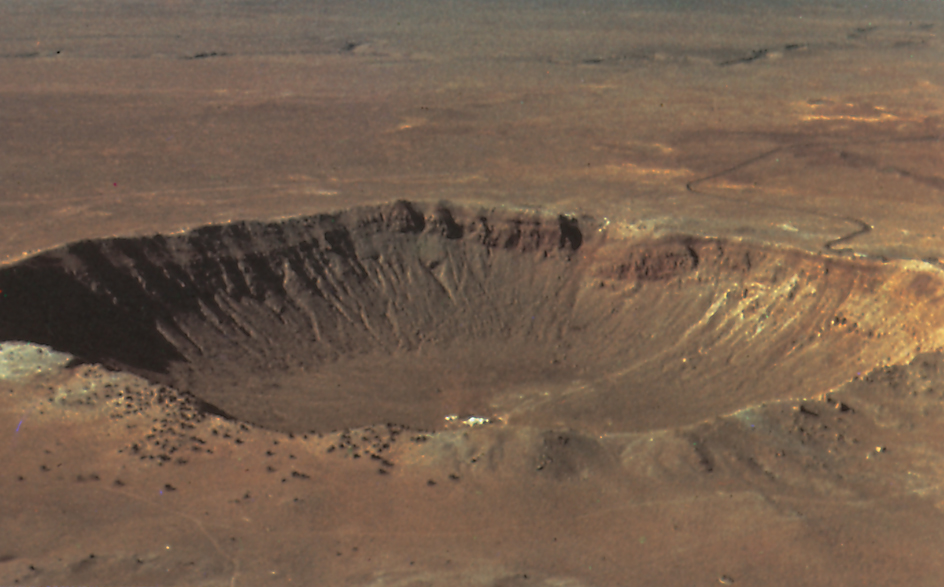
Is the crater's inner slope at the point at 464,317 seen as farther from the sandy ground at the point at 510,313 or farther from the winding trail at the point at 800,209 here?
the winding trail at the point at 800,209

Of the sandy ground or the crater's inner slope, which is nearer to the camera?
the sandy ground

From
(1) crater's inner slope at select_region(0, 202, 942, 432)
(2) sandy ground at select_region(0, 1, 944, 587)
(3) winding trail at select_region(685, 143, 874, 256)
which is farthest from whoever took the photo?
(3) winding trail at select_region(685, 143, 874, 256)

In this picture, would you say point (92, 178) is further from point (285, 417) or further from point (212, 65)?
point (212, 65)

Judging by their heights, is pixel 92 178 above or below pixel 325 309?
above

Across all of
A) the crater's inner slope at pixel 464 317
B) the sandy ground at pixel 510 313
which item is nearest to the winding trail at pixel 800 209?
the sandy ground at pixel 510 313

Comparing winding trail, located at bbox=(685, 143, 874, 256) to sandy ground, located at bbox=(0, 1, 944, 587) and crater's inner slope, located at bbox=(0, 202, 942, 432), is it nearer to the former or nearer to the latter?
sandy ground, located at bbox=(0, 1, 944, 587)

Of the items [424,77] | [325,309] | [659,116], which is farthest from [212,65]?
[325,309]

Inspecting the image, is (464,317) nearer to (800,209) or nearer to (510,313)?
(510,313)

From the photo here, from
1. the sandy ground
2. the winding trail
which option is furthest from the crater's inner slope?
the winding trail
